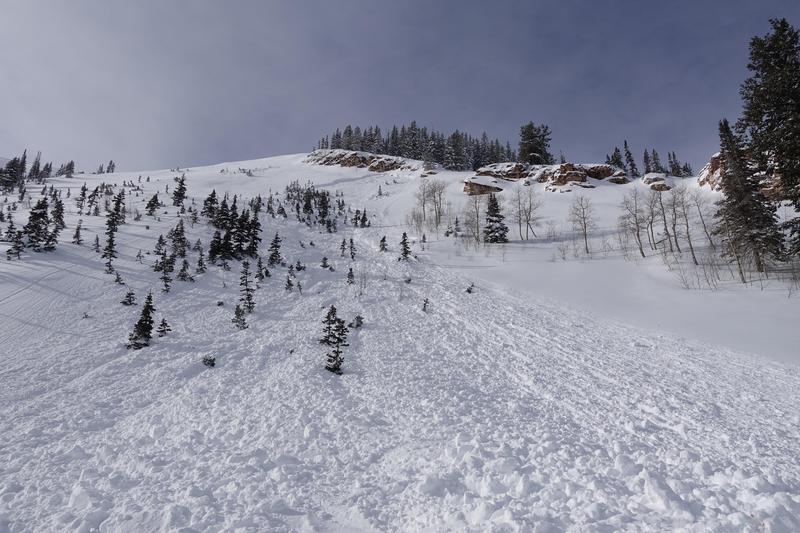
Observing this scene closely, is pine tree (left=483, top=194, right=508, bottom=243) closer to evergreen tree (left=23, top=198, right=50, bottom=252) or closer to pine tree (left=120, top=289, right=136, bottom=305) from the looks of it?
pine tree (left=120, top=289, right=136, bottom=305)

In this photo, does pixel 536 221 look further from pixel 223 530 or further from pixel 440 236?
pixel 223 530

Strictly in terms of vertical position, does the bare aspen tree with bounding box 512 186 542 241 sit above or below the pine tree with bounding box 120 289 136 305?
above

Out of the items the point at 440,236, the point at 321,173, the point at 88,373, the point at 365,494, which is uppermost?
the point at 321,173

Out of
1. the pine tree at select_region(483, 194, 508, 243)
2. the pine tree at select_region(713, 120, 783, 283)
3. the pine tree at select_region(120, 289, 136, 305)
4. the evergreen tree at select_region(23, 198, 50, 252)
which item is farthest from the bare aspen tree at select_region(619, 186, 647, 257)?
the evergreen tree at select_region(23, 198, 50, 252)

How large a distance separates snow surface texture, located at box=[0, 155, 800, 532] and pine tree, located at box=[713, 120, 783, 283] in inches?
733

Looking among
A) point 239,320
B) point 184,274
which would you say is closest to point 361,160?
point 184,274

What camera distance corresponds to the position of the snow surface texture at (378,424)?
5168mm

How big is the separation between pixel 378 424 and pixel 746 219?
3336 cm

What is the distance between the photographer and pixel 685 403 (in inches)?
335

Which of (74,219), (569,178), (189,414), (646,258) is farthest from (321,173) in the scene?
(189,414)

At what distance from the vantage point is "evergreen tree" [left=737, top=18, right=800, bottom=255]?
14242 mm

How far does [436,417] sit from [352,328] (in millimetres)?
7675

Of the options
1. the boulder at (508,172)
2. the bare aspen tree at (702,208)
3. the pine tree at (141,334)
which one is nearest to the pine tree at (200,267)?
the pine tree at (141,334)

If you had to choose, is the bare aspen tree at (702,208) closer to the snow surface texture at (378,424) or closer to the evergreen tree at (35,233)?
the snow surface texture at (378,424)
